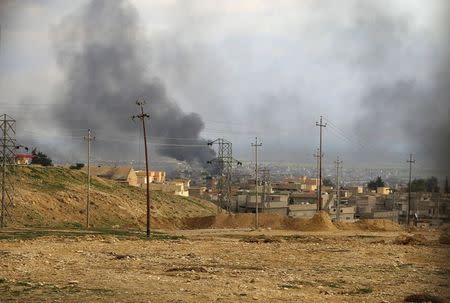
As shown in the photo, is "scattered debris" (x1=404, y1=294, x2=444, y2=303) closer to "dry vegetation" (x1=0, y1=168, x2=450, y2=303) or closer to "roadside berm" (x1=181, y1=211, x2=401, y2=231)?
"dry vegetation" (x1=0, y1=168, x2=450, y2=303)

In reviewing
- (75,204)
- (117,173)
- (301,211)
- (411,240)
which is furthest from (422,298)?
(117,173)

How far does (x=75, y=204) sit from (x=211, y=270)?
3420 centimetres

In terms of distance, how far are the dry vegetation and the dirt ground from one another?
0.03 m

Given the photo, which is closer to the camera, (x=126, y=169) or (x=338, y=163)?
(x=338, y=163)

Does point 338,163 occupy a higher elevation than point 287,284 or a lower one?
higher

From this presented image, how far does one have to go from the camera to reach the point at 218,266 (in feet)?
73.1

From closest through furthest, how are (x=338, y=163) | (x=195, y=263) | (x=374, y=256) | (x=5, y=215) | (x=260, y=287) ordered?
(x=260, y=287)
(x=195, y=263)
(x=374, y=256)
(x=5, y=215)
(x=338, y=163)

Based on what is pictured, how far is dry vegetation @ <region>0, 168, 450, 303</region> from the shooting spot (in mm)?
15375

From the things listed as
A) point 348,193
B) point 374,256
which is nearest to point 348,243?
point 374,256

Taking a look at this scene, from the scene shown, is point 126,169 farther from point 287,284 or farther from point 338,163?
point 287,284

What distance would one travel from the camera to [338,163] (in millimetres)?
66562

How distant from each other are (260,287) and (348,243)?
63.9ft

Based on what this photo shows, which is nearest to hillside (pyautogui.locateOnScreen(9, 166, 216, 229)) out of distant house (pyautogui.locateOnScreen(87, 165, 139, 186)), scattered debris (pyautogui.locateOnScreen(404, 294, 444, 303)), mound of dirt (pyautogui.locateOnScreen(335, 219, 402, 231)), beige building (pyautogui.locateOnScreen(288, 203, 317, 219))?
beige building (pyautogui.locateOnScreen(288, 203, 317, 219))

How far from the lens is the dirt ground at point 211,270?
50.2 ft
